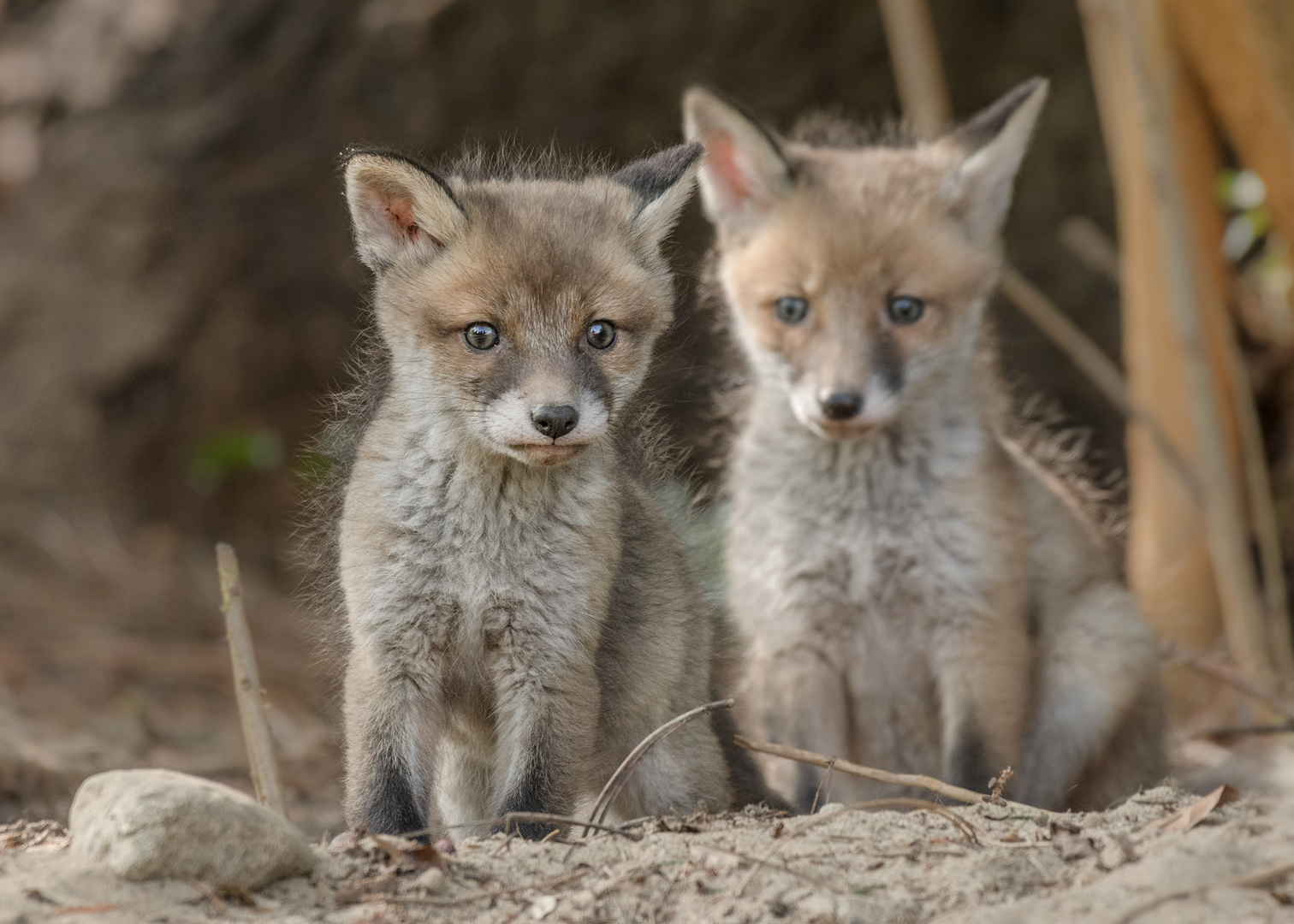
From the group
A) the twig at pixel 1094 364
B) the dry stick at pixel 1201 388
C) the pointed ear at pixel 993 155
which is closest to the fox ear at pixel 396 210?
the pointed ear at pixel 993 155

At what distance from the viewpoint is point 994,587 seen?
165 inches

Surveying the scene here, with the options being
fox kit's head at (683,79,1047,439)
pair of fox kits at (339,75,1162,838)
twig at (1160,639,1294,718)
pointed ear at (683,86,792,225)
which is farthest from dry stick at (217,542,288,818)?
twig at (1160,639,1294,718)

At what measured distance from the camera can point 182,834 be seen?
8.04 ft

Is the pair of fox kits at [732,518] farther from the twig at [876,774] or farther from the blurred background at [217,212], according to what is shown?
the blurred background at [217,212]

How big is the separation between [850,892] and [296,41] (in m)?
5.43

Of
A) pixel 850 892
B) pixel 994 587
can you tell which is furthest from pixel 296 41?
pixel 850 892

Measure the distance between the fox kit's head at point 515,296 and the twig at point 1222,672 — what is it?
108 inches

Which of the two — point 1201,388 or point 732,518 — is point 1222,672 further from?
point 732,518

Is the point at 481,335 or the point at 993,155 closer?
the point at 481,335

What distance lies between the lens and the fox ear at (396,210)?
3135 mm

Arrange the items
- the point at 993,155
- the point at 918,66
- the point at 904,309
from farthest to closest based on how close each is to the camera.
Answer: the point at 918,66 < the point at 993,155 < the point at 904,309

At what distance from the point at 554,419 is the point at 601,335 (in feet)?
1.13

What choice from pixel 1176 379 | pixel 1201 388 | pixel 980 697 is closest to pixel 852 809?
pixel 980 697

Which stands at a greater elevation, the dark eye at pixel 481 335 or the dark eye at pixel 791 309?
the dark eye at pixel 481 335
